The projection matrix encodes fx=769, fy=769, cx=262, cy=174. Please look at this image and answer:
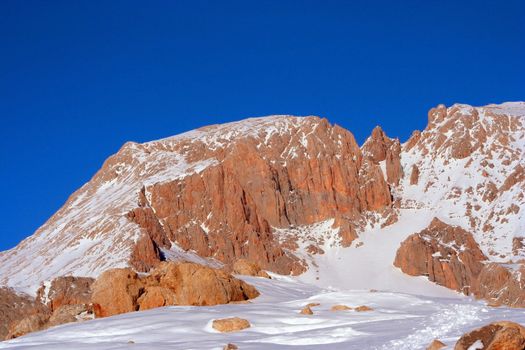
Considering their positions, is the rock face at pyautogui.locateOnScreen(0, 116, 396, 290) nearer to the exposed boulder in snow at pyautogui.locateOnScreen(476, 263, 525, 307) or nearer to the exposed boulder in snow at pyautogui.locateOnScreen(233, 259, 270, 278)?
the exposed boulder in snow at pyautogui.locateOnScreen(476, 263, 525, 307)

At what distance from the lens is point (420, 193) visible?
→ 196m

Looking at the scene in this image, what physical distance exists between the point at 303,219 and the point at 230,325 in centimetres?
15999

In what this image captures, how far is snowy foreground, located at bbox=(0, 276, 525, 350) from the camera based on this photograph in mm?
26594

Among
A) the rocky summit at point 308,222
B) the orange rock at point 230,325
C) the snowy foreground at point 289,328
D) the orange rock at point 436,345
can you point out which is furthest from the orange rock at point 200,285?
the rocky summit at point 308,222

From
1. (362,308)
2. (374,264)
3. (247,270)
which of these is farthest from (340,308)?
(374,264)

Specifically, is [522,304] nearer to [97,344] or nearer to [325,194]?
[325,194]

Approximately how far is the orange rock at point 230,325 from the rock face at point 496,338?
1338cm


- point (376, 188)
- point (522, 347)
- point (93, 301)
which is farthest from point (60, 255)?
point (522, 347)

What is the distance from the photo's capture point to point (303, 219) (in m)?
192

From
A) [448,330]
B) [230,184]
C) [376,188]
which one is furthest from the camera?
[376,188]

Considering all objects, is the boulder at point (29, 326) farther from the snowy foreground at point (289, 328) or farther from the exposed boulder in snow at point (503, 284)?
the exposed boulder in snow at point (503, 284)

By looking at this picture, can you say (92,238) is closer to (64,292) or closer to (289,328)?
(64,292)

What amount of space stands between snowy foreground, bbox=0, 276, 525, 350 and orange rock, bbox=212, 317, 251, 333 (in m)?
0.39

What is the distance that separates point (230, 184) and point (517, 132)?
76.6 meters
